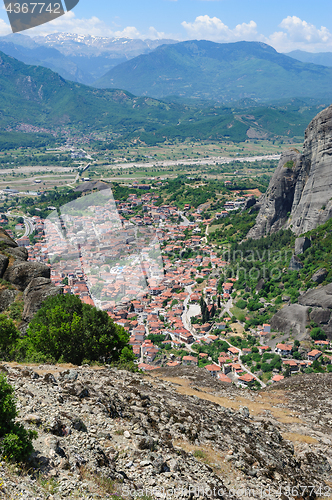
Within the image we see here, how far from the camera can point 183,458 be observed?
6.20 m

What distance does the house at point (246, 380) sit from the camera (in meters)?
22.0

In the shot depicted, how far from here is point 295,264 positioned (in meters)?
32.9

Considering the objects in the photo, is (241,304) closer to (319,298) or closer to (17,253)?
(319,298)

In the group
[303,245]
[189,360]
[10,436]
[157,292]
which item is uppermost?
[10,436]

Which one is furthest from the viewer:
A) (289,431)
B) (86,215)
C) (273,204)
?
(273,204)

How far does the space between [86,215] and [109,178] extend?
52.8 metres

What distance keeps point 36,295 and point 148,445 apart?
927 cm

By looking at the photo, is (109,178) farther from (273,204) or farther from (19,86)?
(19,86)

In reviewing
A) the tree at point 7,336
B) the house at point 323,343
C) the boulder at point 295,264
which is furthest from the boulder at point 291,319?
the tree at point 7,336

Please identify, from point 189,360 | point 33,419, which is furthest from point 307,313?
point 33,419

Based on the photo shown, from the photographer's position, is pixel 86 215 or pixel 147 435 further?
pixel 86 215

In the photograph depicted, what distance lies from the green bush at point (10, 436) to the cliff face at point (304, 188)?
3375 cm

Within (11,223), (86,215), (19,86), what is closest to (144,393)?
(86,215)

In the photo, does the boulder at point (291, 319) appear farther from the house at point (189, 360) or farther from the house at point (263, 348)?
the house at point (189, 360)
